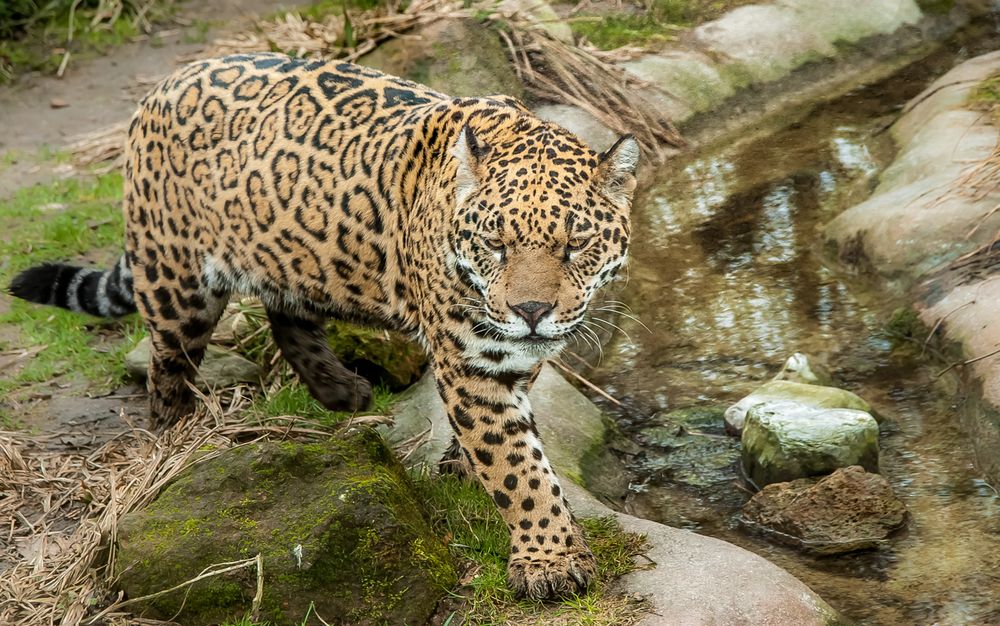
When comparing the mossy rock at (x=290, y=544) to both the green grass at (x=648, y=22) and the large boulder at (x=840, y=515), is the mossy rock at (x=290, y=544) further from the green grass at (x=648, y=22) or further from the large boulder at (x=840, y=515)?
the green grass at (x=648, y=22)

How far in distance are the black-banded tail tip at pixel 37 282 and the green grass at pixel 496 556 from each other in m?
2.88

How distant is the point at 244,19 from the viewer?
15266 millimetres

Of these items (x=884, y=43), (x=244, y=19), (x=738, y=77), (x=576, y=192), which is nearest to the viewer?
(x=576, y=192)

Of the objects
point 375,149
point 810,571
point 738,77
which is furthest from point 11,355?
point 738,77

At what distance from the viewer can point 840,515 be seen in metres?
6.61

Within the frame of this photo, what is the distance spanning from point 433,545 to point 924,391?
3.66m

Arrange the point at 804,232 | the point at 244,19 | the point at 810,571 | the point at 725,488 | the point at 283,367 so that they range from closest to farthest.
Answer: the point at 810,571, the point at 725,488, the point at 283,367, the point at 804,232, the point at 244,19

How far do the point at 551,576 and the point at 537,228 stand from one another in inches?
63.9

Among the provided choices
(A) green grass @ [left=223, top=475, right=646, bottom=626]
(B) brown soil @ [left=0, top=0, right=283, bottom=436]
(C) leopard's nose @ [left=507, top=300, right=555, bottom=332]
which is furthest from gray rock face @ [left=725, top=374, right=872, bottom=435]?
(B) brown soil @ [left=0, top=0, right=283, bottom=436]

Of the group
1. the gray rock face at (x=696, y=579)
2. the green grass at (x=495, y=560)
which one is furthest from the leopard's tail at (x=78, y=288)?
the green grass at (x=495, y=560)

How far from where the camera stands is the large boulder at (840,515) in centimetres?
656

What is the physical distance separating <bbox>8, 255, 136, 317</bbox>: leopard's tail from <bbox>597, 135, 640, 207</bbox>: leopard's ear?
3.46 m

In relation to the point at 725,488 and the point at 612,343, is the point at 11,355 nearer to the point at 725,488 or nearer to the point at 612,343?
the point at 612,343

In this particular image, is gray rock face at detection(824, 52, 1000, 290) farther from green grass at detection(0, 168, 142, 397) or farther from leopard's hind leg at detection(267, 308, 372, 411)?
green grass at detection(0, 168, 142, 397)
